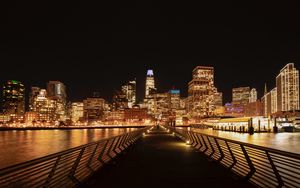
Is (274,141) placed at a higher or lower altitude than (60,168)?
lower

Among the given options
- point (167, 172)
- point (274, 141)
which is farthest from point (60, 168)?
point (274, 141)

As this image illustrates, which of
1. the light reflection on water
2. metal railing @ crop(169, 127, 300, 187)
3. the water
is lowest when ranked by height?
the water

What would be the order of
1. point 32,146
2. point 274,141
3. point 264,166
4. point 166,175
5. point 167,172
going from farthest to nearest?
point 32,146
point 274,141
point 167,172
point 166,175
point 264,166

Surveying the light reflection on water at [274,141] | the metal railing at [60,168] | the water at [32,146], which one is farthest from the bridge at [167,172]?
the light reflection on water at [274,141]

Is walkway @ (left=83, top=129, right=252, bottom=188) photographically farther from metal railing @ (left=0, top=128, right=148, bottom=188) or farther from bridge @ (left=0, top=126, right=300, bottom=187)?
metal railing @ (left=0, top=128, right=148, bottom=188)

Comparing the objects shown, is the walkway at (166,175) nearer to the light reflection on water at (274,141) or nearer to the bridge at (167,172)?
the bridge at (167,172)

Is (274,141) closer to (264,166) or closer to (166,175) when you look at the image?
(264,166)

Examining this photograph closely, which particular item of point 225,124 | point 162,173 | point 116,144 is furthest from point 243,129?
A: point 162,173

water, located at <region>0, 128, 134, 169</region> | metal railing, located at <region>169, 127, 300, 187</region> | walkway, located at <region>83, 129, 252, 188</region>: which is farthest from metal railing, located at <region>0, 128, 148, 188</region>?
water, located at <region>0, 128, 134, 169</region>

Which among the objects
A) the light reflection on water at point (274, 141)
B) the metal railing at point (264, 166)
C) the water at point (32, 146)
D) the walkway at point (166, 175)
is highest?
the metal railing at point (264, 166)

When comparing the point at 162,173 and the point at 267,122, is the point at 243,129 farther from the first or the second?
the point at 162,173

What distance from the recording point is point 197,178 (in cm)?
1048

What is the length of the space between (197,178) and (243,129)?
200 ft

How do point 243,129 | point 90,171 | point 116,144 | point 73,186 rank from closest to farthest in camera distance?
1. point 73,186
2. point 90,171
3. point 116,144
4. point 243,129
